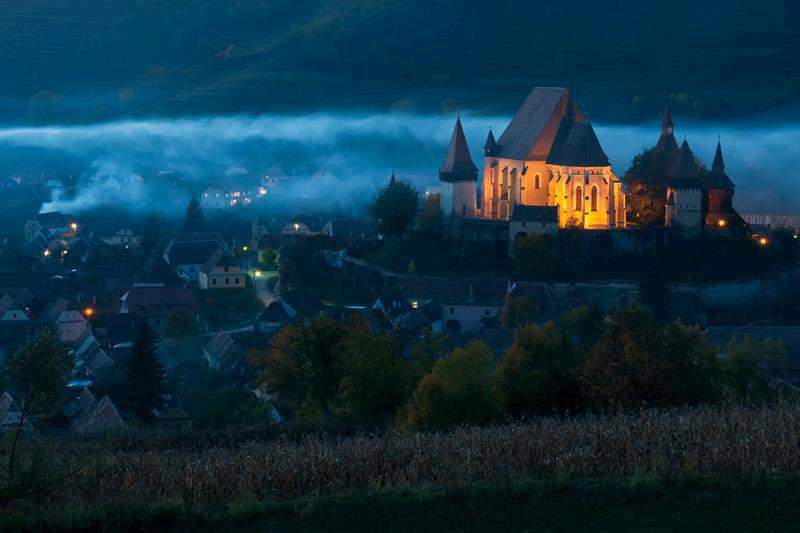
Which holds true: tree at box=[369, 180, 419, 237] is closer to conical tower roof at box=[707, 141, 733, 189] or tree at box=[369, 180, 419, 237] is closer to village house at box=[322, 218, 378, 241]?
village house at box=[322, 218, 378, 241]

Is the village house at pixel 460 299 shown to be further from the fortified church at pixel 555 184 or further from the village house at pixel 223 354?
the village house at pixel 223 354

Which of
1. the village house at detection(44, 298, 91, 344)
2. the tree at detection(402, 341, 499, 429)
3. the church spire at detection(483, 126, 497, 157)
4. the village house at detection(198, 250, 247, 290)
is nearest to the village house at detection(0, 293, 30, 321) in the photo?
the village house at detection(44, 298, 91, 344)

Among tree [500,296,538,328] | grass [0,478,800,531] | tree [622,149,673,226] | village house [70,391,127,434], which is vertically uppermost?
tree [622,149,673,226]

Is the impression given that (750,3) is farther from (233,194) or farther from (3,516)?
(3,516)

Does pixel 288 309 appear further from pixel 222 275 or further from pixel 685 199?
pixel 685 199

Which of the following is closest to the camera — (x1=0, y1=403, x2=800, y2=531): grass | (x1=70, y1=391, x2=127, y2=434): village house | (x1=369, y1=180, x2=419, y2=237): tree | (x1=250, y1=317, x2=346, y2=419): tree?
(x1=0, y1=403, x2=800, y2=531): grass

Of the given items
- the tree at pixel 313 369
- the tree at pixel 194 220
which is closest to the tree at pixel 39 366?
the tree at pixel 313 369

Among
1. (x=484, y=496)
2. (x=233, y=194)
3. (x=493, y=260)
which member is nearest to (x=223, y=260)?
(x=493, y=260)

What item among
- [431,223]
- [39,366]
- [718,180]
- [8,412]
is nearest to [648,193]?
[718,180]
